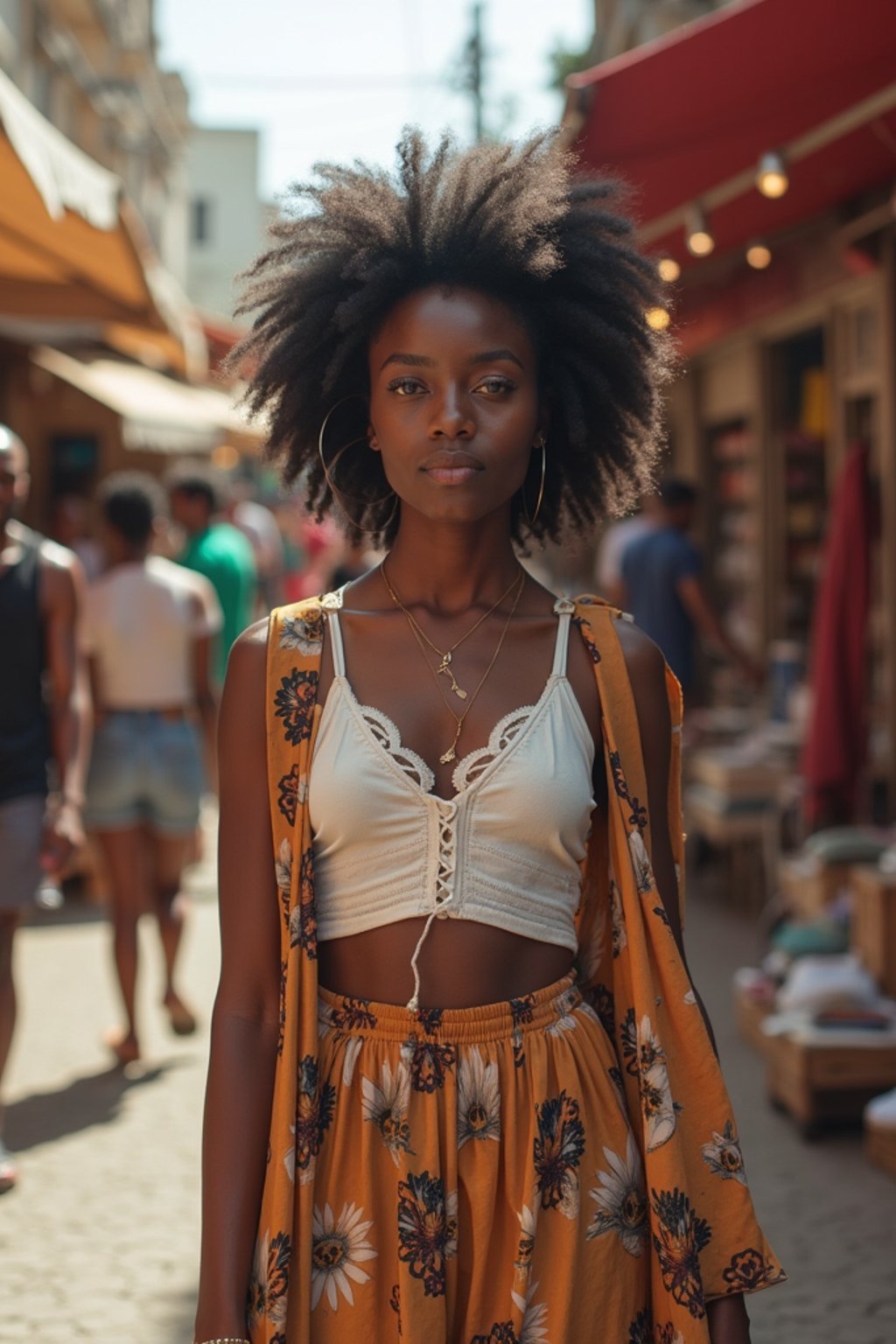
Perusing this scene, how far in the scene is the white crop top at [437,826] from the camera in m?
2.11

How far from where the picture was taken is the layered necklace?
2.20m

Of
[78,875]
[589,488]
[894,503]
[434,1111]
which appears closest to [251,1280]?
[434,1111]

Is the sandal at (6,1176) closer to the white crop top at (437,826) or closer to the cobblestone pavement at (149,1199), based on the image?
the cobblestone pavement at (149,1199)

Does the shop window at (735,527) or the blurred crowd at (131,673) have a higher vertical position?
the shop window at (735,527)

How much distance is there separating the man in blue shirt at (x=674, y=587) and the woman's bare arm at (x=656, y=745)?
6612mm

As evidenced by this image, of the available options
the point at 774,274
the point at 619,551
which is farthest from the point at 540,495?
the point at 774,274

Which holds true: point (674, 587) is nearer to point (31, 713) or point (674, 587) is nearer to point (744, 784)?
point (744, 784)

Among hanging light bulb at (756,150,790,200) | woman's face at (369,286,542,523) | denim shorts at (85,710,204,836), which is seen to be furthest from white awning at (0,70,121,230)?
woman's face at (369,286,542,523)

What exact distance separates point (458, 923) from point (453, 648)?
37cm

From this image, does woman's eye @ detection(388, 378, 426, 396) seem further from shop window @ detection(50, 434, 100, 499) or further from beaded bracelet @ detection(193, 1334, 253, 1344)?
shop window @ detection(50, 434, 100, 499)

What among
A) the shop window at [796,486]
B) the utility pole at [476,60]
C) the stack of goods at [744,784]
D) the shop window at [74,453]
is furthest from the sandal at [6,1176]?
the utility pole at [476,60]

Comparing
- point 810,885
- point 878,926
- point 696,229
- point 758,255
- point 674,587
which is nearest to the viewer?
point 878,926

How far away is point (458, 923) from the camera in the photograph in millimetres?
2123

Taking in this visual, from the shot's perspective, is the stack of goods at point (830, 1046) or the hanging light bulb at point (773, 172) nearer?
the stack of goods at point (830, 1046)
